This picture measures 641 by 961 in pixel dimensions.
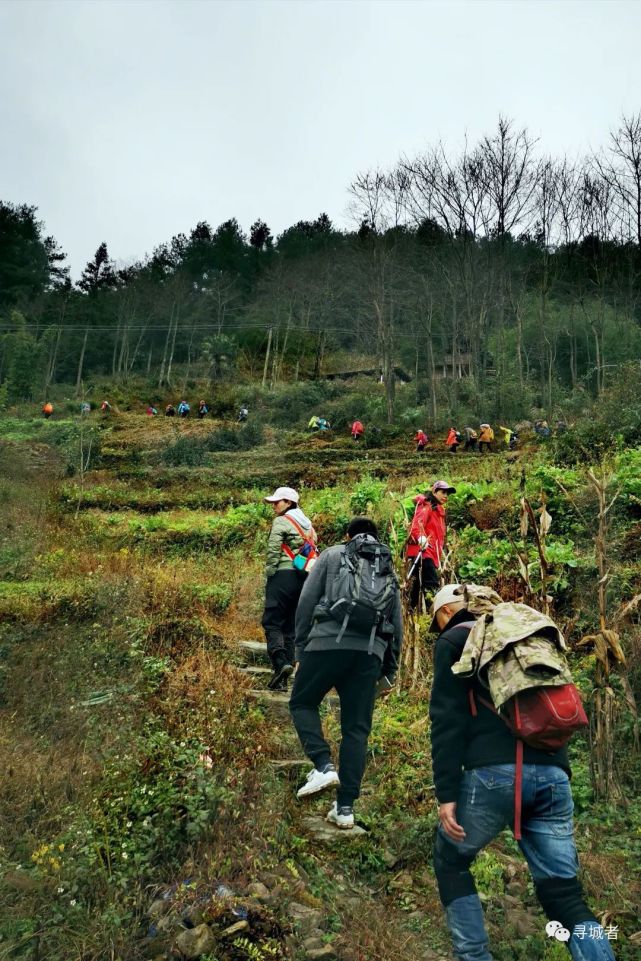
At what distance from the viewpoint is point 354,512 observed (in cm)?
1469

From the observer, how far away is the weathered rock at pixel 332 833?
4.76 meters

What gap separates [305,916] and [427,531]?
17.5 feet

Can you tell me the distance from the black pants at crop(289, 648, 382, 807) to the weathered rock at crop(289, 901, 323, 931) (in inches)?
29.4

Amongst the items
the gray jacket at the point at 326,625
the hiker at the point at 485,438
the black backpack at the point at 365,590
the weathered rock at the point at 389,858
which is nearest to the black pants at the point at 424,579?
the gray jacket at the point at 326,625

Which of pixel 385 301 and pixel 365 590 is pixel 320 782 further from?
pixel 385 301

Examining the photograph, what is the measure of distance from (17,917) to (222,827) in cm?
114

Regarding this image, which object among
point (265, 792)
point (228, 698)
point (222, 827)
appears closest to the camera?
point (222, 827)

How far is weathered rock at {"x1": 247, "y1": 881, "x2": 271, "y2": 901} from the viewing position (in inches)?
158

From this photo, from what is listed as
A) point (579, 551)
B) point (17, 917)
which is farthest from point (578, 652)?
point (17, 917)

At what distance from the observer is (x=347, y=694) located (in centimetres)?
482

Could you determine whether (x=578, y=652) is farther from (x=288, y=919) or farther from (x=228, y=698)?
(x=288, y=919)

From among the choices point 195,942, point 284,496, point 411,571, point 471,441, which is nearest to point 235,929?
point 195,942

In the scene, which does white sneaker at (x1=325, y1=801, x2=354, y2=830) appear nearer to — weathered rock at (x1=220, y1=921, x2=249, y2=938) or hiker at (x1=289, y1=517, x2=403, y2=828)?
hiker at (x1=289, y1=517, x2=403, y2=828)

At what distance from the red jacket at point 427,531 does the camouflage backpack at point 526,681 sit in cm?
564
